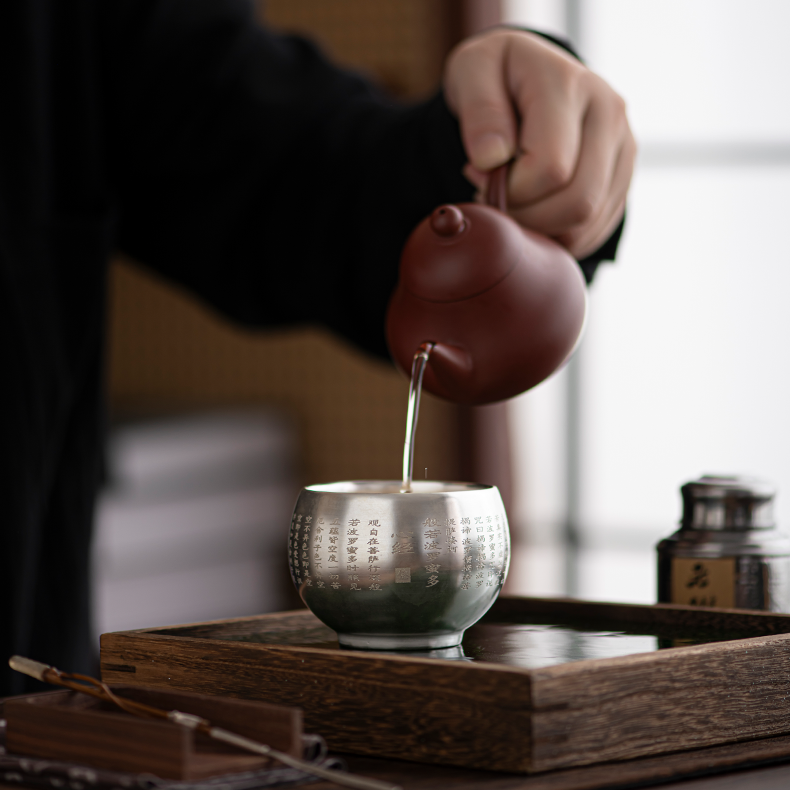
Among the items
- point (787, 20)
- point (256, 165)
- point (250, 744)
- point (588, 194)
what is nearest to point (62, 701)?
point (250, 744)

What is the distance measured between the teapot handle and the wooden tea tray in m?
0.31

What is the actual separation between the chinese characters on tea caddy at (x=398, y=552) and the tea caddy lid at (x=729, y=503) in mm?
229

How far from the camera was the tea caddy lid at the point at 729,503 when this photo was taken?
84 cm

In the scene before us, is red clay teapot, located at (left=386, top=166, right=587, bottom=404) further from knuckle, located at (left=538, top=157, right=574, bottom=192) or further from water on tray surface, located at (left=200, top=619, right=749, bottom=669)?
water on tray surface, located at (left=200, top=619, right=749, bottom=669)

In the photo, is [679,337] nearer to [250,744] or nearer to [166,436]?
[166,436]

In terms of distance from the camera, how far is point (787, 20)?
2.91 metres

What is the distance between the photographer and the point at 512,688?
560mm

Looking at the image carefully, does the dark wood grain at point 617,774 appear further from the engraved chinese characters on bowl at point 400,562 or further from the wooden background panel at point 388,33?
the wooden background panel at point 388,33

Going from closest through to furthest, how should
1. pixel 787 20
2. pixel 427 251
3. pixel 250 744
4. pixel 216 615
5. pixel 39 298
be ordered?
pixel 250 744 → pixel 427 251 → pixel 39 298 → pixel 787 20 → pixel 216 615

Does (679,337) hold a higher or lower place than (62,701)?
higher

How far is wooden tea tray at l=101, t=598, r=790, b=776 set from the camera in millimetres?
565

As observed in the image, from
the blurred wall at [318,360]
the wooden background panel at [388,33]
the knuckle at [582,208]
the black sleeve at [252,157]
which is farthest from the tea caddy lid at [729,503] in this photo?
the wooden background panel at [388,33]

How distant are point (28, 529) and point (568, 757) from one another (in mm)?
730

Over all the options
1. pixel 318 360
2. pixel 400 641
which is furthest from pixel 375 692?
pixel 318 360
